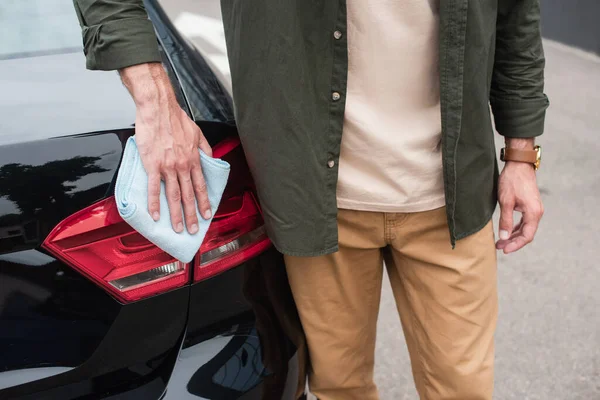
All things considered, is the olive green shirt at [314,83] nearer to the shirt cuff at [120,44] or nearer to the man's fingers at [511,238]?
the shirt cuff at [120,44]

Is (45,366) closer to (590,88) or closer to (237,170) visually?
(237,170)

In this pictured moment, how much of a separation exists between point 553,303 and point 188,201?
2044mm

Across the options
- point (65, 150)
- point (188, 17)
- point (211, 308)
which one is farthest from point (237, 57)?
point (188, 17)

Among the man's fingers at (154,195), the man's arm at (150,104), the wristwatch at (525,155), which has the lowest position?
the wristwatch at (525,155)

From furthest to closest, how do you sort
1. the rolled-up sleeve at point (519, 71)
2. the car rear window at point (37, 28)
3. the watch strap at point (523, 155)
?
the car rear window at point (37, 28)
the watch strap at point (523, 155)
the rolled-up sleeve at point (519, 71)

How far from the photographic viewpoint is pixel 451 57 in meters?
1.40

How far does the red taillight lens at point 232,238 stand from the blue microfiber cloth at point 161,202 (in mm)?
92

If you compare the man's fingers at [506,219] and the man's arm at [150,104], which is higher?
the man's arm at [150,104]

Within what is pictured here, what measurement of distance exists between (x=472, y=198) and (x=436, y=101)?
0.23 meters

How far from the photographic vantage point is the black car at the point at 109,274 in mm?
1274

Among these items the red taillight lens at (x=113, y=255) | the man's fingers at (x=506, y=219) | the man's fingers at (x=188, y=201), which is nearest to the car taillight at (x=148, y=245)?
the red taillight lens at (x=113, y=255)

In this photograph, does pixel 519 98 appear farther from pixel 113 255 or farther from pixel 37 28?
pixel 37 28

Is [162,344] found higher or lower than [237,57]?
lower

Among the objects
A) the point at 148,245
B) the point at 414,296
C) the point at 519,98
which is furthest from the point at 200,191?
the point at 519,98
